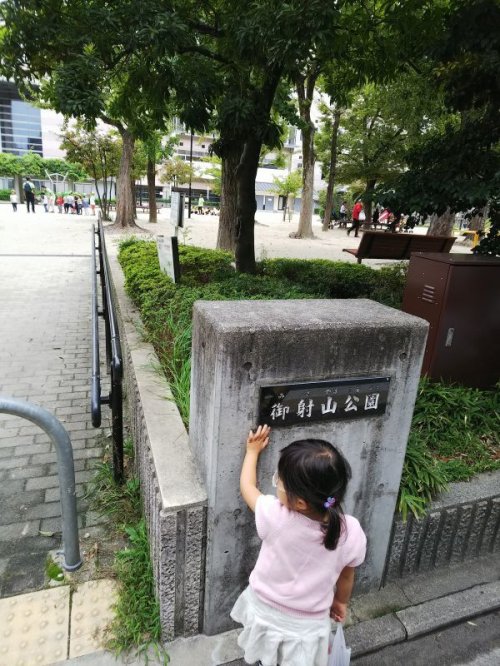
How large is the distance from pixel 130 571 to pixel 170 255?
382 centimetres

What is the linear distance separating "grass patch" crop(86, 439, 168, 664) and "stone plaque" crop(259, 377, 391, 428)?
1.17m

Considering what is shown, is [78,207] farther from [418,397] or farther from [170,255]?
[418,397]

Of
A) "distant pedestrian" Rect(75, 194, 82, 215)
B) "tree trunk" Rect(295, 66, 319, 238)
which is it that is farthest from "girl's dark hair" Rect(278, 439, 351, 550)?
"distant pedestrian" Rect(75, 194, 82, 215)

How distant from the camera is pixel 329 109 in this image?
953 inches

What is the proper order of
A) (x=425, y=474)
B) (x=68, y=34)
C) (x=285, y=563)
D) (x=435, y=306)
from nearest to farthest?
(x=285, y=563)
(x=425, y=474)
(x=435, y=306)
(x=68, y=34)

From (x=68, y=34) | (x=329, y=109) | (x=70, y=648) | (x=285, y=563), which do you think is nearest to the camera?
(x=285, y=563)

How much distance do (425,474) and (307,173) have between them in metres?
19.3

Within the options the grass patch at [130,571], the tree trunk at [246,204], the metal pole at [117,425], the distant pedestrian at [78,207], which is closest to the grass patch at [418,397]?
the metal pole at [117,425]

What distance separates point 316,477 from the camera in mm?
1477

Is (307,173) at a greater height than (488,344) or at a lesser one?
greater

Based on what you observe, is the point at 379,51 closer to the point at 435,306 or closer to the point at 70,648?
the point at 435,306

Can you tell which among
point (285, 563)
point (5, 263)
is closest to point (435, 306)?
point (285, 563)

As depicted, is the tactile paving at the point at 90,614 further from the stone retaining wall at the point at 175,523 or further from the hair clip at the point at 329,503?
the hair clip at the point at 329,503

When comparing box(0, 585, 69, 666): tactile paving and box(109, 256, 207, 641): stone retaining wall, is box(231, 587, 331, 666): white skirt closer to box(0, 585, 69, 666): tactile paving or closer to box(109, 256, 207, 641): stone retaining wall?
box(109, 256, 207, 641): stone retaining wall
